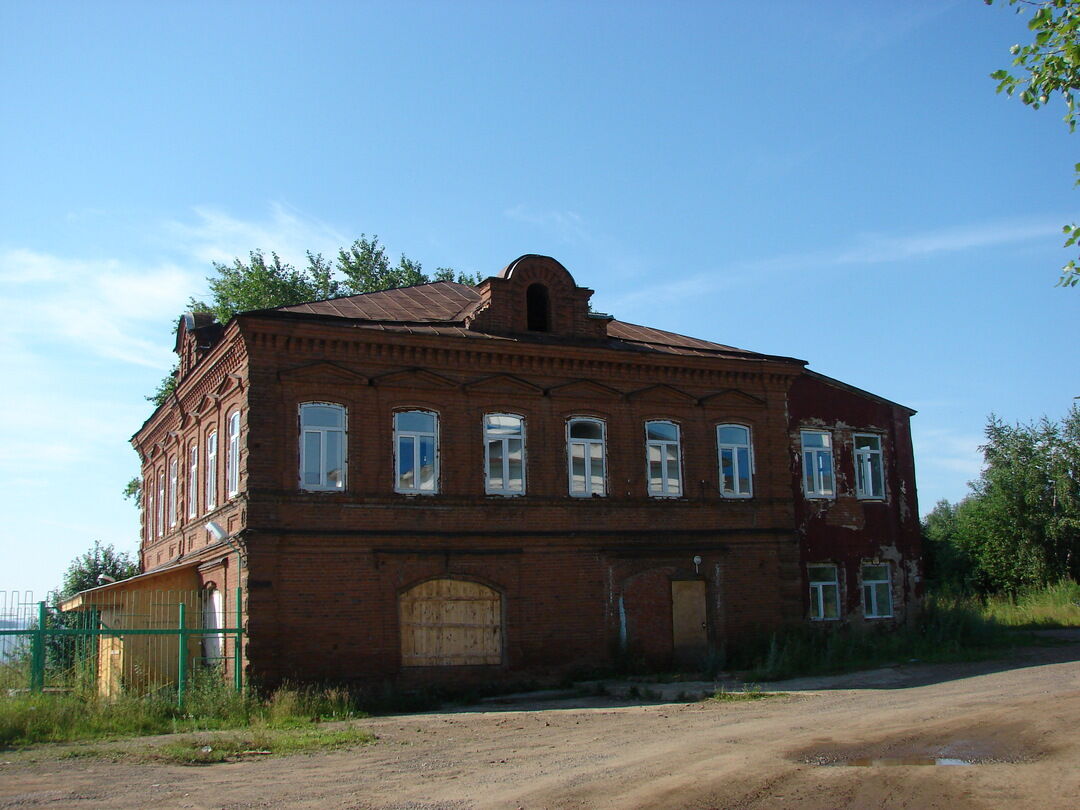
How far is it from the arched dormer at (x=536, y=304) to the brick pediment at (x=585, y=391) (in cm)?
102

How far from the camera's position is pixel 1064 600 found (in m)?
29.6

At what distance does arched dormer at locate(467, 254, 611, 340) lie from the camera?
2073 centimetres

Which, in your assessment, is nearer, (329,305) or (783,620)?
(329,305)

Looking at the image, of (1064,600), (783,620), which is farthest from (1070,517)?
(783,620)

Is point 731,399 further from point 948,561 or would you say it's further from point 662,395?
point 948,561

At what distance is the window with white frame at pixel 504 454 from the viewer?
20.1m

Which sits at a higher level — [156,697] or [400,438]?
[400,438]

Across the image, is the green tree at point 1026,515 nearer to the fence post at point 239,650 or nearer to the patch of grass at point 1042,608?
the patch of grass at point 1042,608

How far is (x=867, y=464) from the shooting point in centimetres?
2406

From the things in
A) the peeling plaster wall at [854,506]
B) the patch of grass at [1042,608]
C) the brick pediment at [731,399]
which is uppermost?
the brick pediment at [731,399]

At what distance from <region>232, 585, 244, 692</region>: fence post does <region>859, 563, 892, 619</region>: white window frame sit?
13.3 meters

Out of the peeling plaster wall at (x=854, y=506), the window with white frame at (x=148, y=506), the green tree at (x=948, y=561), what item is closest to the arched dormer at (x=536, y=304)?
the peeling plaster wall at (x=854, y=506)

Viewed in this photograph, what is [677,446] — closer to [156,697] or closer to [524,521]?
[524,521]

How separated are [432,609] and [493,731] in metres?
5.23
